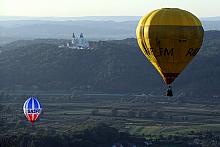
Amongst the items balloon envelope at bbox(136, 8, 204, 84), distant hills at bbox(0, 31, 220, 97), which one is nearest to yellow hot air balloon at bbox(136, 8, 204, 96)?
balloon envelope at bbox(136, 8, 204, 84)

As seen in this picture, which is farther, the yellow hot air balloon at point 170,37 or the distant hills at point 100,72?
the distant hills at point 100,72

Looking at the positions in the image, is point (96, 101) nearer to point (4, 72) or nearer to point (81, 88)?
point (81, 88)

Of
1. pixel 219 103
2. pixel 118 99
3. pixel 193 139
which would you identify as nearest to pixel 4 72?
pixel 118 99

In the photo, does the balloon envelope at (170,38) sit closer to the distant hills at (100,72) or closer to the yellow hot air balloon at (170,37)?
the yellow hot air balloon at (170,37)

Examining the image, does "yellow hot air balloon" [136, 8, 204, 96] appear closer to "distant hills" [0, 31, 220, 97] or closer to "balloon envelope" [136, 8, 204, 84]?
"balloon envelope" [136, 8, 204, 84]

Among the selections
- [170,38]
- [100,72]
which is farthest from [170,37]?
[100,72]

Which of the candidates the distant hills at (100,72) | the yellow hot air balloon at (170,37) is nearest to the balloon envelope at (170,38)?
the yellow hot air balloon at (170,37)
